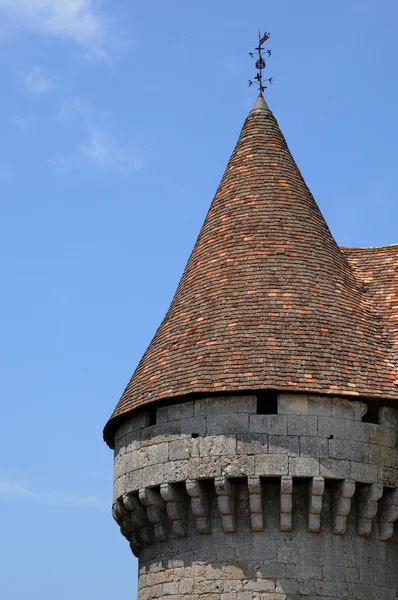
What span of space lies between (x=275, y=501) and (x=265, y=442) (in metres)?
0.83

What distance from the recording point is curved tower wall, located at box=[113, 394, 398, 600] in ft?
53.1

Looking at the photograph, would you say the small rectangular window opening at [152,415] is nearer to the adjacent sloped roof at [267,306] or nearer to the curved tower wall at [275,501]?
the adjacent sloped roof at [267,306]

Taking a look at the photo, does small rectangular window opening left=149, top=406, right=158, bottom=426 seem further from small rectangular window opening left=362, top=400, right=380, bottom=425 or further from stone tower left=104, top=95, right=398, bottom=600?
small rectangular window opening left=362, top=400, right=380, bottom=425

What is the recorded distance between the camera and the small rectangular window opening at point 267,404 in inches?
664

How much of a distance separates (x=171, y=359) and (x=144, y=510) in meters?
2.27

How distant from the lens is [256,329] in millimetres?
17391

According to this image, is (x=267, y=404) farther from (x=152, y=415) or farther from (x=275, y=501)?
(x=152, y=415)

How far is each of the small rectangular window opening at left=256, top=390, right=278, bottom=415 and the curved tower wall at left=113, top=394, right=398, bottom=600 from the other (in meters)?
0.07

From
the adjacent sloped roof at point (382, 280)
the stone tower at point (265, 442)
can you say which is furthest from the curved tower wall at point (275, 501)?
the adjacent sloped roof at point (382, 280)

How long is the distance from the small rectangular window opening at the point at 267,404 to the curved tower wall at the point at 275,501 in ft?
0.24

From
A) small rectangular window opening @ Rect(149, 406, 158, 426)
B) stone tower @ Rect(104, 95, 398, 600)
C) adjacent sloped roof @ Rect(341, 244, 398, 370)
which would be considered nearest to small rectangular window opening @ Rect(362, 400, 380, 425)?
stone tower @ Rect(104, 95, 398, 600)

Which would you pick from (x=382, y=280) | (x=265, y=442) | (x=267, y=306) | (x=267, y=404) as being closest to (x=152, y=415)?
(x=267, y=404)

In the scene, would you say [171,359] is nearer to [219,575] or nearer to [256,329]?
[256,329]

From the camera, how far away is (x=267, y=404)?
16.9 metres
